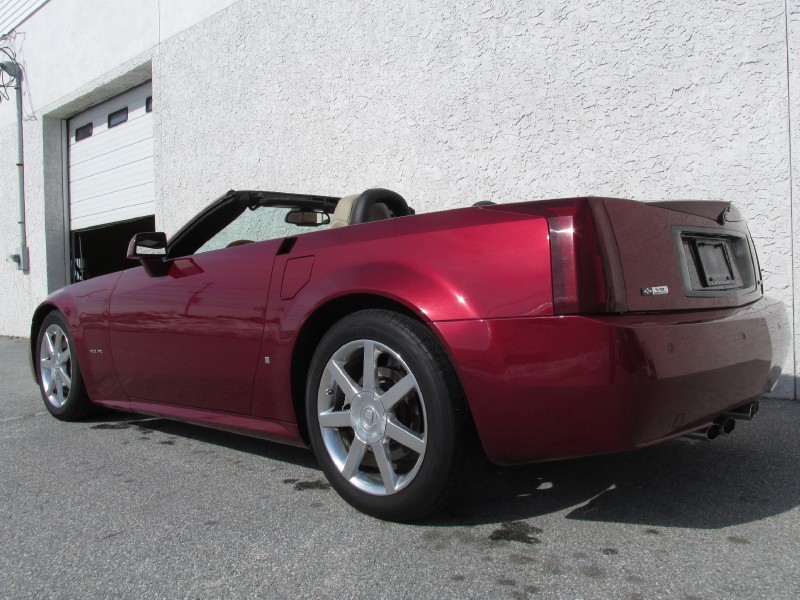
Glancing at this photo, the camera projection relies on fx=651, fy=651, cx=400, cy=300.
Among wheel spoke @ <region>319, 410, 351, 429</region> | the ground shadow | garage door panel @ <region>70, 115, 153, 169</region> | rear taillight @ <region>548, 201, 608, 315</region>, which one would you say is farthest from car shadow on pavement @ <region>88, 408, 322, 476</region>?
garage door panel @ <region>70, 115, 153, 169</region>

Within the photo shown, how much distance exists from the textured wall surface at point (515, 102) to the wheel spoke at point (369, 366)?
3060 millimetres

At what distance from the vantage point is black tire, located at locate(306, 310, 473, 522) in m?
2.07

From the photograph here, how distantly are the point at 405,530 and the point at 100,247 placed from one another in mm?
12429

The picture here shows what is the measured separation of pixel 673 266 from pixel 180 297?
215 centimetres

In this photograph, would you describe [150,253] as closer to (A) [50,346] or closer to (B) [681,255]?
(A) [50,346]

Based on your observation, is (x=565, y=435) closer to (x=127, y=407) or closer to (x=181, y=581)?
(x=181, y=581)

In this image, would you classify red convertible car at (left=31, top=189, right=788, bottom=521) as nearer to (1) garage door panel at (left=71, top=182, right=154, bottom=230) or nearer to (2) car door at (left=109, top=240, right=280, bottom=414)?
(2) car door at (left=109, top=240, right=280, bottom=414)

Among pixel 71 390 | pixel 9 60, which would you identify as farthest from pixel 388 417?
pixel 9 60

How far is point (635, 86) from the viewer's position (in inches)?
183

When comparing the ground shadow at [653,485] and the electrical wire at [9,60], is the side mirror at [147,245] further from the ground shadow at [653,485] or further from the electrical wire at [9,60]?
the electrical wire at [9,60]

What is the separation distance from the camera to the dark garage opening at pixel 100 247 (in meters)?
12.1

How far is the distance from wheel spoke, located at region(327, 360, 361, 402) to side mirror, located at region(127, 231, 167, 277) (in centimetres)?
137

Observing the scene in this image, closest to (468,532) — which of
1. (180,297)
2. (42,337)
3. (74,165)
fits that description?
(180,297)

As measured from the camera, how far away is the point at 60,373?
408 cm
